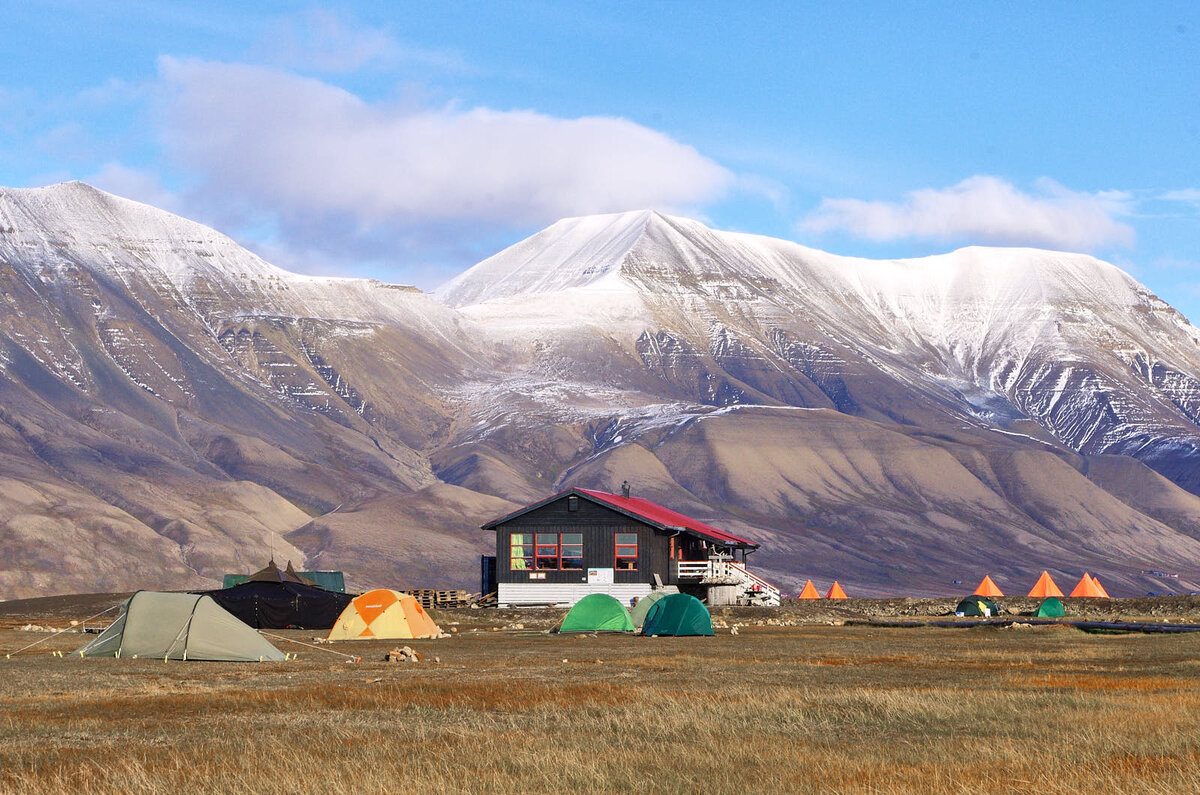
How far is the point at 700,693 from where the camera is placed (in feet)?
81.8

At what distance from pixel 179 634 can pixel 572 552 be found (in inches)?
1749

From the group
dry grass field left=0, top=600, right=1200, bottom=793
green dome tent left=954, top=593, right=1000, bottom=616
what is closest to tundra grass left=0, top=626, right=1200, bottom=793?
dry grass field left=0, top=600, right=1200, bottom=793

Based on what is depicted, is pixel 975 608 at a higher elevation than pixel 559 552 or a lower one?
lower

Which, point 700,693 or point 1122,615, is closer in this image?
point 700,693

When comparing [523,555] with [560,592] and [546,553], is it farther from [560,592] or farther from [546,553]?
[560,592]

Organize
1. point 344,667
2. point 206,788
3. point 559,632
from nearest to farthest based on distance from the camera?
point 206,788, point 344,667, point 559,632

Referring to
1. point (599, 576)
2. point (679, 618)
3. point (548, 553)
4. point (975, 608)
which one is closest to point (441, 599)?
point (548, 553)

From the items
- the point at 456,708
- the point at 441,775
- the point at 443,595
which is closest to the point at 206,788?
the point at 441,775

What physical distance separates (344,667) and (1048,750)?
767 inches

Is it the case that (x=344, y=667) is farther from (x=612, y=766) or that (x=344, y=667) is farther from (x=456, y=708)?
(x=612, y=766)

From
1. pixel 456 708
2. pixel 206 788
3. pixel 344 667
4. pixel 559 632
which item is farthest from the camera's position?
pixel 559 632

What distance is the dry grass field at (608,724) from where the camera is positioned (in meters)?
15.5

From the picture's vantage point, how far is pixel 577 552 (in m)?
77.9

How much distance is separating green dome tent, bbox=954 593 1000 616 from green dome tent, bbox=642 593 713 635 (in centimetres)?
3056
